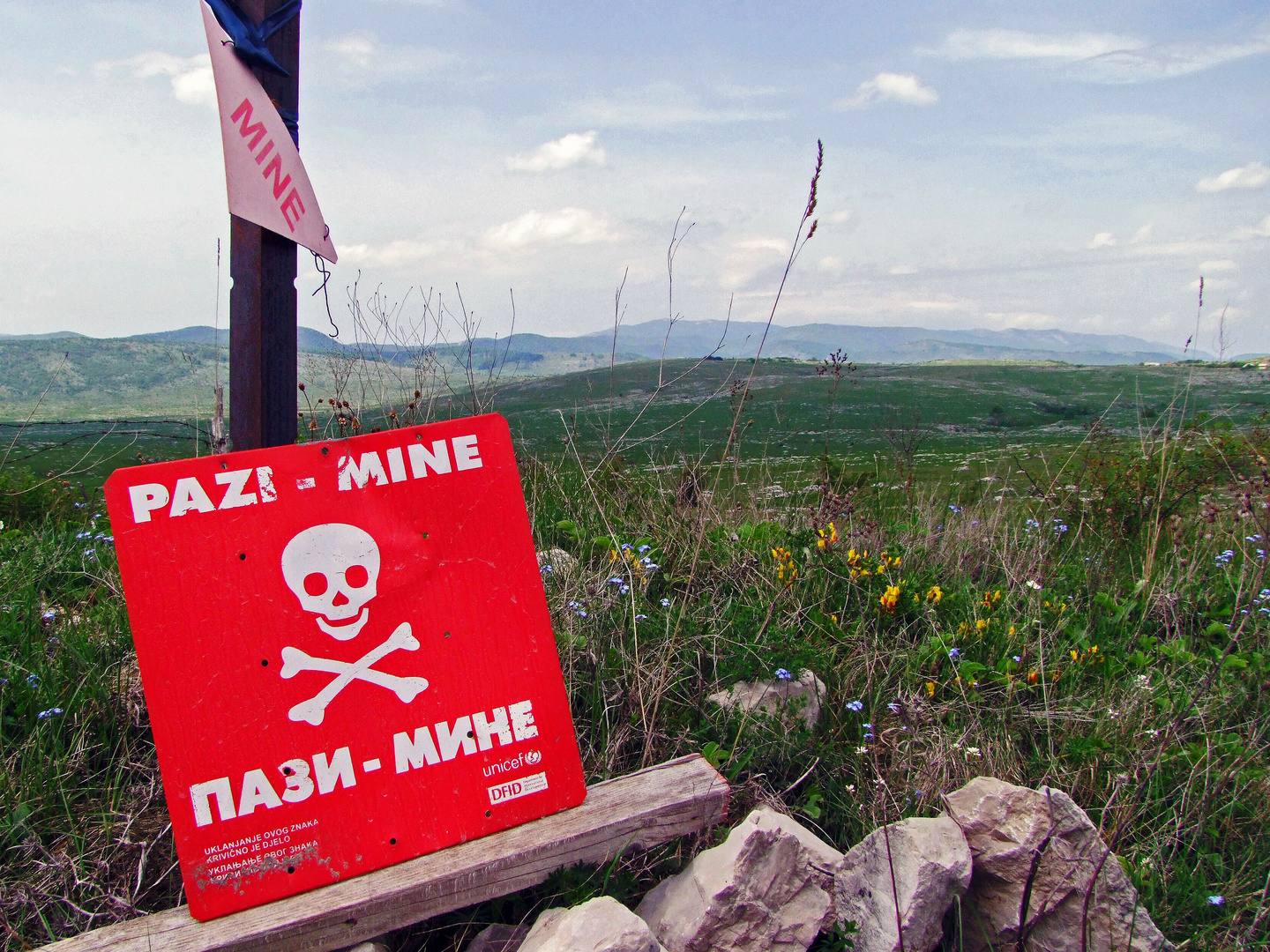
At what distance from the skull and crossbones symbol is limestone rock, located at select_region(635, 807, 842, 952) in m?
0.83

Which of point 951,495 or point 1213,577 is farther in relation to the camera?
point 951,495

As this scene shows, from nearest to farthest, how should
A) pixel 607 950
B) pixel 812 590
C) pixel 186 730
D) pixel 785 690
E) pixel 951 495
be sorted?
pixel 607 950, pixel 186 730, pixel 785 690, pixel 812 590, pixel 951 495

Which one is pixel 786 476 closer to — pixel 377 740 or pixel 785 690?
pixel 785 690

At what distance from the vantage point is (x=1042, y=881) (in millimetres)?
2062

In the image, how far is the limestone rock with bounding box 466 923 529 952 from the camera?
1.80 m

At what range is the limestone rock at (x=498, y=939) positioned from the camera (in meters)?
1.80

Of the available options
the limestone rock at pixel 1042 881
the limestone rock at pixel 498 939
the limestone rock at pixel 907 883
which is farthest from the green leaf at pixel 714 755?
the limestone rock at pixel 498 939

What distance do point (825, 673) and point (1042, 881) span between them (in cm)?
102

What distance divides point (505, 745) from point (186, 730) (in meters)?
0.73

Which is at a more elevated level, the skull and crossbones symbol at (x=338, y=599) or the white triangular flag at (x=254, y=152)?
the white triangular flag at (x=254, y=152)

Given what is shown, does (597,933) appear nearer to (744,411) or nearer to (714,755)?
(714,755)

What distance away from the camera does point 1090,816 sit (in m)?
2.51

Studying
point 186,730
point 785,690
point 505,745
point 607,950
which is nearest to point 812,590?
point 785,690

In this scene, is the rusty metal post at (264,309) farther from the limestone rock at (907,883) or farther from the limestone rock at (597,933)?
the limestone rock at (907,883)
